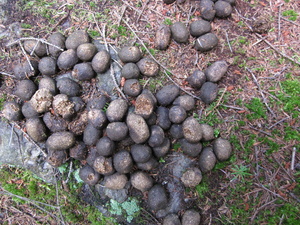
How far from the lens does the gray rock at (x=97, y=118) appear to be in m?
3.32

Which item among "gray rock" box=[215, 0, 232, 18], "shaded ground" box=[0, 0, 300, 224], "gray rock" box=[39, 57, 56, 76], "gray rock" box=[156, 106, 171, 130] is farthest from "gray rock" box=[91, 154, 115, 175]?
"gray rock" box=[215, 0, 232, 18]

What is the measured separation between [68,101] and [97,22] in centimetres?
168

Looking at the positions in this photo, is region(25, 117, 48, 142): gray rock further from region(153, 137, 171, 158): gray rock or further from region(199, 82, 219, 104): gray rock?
region(199, 82, 219, 104): gray rock

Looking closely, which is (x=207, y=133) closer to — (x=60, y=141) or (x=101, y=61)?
(x=101, y=61)

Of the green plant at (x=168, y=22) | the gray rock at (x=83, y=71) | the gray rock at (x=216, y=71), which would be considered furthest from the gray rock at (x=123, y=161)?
the green plant at (x=168, y=22)

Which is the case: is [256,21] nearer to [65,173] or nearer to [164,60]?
[164,60]

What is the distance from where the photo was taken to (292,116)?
3.37 meters

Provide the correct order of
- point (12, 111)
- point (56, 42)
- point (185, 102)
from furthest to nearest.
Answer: point (56, 42) → point (12, 111) → point (185, 102)

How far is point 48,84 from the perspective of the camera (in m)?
3.63

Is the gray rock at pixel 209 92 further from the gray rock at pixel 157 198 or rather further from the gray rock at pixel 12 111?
the gray rock at pixel 12 111

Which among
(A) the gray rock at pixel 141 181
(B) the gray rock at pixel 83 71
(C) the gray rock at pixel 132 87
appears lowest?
(A) the gray rock at pixel 141 181

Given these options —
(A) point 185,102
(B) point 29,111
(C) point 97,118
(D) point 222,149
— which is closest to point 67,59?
(B) point 29,111

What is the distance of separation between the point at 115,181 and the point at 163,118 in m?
1.26

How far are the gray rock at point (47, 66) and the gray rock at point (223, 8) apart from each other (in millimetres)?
3112
